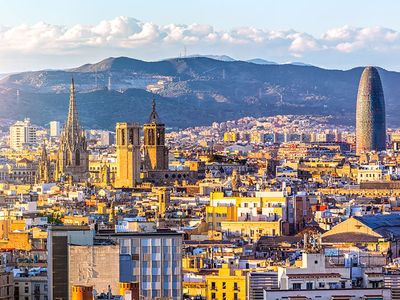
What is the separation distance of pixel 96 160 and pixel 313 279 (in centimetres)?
11560

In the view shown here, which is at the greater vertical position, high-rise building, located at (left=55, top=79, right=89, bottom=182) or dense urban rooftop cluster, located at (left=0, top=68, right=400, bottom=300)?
high-rise building, located at (left=55, top=79, right=89, bottom=182)

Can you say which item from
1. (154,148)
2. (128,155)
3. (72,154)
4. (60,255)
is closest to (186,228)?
(60,255)

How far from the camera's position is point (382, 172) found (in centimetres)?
12850

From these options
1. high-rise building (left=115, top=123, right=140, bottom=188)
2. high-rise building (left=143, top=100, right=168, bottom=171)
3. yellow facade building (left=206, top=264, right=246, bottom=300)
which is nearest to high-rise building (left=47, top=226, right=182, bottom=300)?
yellow facade building (left=206, top=264, right=246, bottom=300)

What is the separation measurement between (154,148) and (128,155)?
19.1 feet

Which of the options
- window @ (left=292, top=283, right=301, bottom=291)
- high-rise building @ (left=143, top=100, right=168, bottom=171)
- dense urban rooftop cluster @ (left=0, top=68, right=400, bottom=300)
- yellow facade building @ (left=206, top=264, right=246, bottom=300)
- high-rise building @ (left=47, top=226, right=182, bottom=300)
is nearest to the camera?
window @ (left=292, top=283, right=301, bottom=291)

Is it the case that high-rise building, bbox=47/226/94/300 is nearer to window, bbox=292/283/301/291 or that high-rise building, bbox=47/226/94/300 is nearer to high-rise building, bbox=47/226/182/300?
high-rise building, bbox=47/226/182/300

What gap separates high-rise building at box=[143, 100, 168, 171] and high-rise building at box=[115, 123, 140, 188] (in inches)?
45.6

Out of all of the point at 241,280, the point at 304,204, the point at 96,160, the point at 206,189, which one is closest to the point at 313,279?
the point at 241,280

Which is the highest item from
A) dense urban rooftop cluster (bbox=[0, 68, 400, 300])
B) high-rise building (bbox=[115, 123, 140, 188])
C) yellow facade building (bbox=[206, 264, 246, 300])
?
high-rise building (bbox=[115, 123, 140, 188])

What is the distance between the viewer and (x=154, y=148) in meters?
126

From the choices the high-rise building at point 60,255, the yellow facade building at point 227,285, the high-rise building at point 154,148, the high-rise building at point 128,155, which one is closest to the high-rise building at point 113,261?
the high-rise building at point 60,255

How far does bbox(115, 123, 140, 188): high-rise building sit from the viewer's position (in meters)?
118

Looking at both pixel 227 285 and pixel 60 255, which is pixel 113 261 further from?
pixel 227 285
